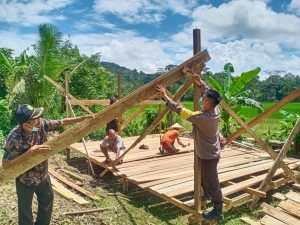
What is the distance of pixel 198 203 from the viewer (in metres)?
5.36

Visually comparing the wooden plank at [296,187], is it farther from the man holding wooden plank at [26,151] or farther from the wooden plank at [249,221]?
the man holding wooden plank at [26,151]

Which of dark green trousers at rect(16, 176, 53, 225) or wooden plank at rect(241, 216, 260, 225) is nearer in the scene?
dark green trousers at rect(16, 176, 53, 225)

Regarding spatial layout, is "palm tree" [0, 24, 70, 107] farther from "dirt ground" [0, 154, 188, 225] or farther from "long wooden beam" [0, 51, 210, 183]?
"long wooden beam" [0, 51, 210, 183]

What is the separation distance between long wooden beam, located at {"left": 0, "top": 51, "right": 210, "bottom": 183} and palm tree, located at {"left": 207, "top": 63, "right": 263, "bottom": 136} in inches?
336

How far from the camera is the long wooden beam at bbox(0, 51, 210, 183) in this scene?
337 centimetres

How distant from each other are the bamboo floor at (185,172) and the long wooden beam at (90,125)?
243 centimetres

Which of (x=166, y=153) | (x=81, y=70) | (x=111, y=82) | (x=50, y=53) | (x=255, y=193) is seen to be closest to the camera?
(x=255, y=193)

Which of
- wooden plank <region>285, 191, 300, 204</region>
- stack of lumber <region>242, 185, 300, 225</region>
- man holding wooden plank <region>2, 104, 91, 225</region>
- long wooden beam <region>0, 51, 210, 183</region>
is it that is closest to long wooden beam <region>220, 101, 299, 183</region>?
wooden plank <region>285, 191, 300, 204</region>

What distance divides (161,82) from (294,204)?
3.43 m

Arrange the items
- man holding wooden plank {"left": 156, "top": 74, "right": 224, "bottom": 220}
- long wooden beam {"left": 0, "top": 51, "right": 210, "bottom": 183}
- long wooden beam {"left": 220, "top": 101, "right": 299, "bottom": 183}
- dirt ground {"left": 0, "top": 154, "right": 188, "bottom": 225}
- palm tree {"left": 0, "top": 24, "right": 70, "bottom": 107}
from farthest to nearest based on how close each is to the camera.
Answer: palm tree {"left": 0, "top": 24, "right": 70, "bottom": 107}, dirt ground {"left": 0, "top": 154, "right": 188, "bottom": 225}, long wooden beam {"left": 220, "top": 101, "right": 299, "bottom": 183}, man holding wooden plank {"left": 156, "top": 74, "right": 224, "bottom": 220}, long wooden beam {"left": 0, "top": 51, "right": 210, "bottom": 183}

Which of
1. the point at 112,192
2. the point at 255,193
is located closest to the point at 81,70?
the point at 112,192

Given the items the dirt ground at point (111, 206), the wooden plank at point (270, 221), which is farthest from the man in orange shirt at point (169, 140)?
the wooden plank at point (270, 221)

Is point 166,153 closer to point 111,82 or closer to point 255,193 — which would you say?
point 255,193

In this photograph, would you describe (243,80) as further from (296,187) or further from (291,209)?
(291,209)
